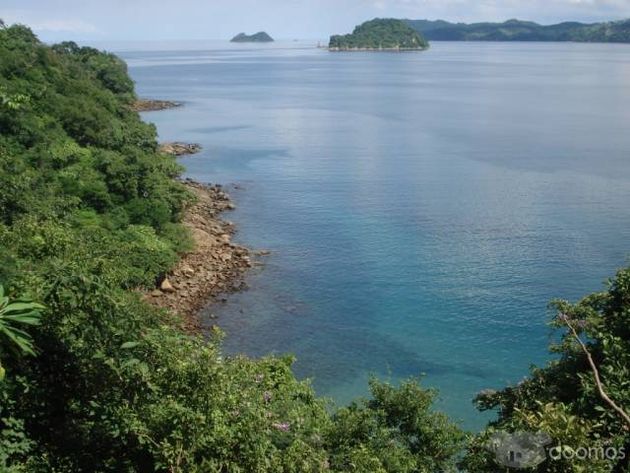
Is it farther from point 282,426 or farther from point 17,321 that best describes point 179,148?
point 17,321

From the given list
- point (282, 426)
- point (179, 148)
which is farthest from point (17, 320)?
point (179, 148)

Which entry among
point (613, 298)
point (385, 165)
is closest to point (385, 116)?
point (385, 165)

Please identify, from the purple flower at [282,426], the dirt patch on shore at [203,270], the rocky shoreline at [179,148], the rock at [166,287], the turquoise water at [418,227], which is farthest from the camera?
the rocky shoreline at [179,148]

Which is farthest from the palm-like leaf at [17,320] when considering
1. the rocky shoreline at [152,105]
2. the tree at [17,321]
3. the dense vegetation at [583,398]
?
the rocky shoreline at [152,105]

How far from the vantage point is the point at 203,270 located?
1284 inches

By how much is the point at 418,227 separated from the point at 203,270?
14020 millimetres

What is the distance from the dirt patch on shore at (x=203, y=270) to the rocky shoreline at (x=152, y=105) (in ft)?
161

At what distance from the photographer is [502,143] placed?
204 ft

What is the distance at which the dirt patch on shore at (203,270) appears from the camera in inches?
1145

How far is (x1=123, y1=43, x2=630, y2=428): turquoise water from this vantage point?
2600cm

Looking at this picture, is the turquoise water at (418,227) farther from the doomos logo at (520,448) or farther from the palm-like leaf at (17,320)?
the palm-like leaf at (17,320)

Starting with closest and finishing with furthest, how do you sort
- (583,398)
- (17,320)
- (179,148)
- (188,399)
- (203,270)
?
(17,320)
(188,399)
(583,398)
(203,270)
(179,148)

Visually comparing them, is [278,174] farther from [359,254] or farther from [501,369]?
[501,369]

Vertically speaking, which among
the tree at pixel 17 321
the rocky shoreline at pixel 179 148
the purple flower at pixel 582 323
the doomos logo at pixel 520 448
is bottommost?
the rocky shoreline at pixel 179 148
